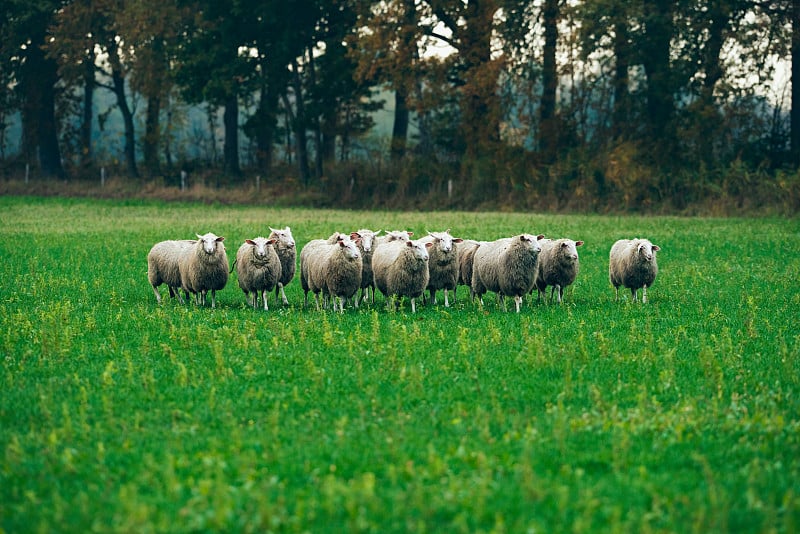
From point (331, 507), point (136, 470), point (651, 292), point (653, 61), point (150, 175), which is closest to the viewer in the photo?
point (331, 507)

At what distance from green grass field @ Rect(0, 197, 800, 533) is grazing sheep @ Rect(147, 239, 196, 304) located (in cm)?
114

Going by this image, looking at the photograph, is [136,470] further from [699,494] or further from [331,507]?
[699,494]

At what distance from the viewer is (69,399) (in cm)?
890

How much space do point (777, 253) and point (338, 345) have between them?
48.2 ft

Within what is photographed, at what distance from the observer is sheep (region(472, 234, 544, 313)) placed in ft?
50.0

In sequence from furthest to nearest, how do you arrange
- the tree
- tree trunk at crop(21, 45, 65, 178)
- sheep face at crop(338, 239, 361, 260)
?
tree trunk at crop(21, 45, 65, 178), the tree, sheep face at crop(338, 239, 361, 260)

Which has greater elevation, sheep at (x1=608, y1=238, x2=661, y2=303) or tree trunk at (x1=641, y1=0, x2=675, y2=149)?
tree trunk at (x1=641, y1=0, x2=675, y2=149)

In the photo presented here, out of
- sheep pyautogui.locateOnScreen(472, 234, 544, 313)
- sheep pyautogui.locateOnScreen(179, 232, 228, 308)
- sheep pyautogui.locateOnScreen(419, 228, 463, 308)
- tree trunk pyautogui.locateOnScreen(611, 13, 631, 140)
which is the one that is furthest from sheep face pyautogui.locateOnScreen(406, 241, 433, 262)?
tree trunk pyautogui.locateOnScreen(611, 13, 631, 140)

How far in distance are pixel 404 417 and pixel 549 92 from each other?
36887mm

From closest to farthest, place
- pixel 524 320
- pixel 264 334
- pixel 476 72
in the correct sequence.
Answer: pixel 264 334 < pixel 524 320 < pixel 476 72

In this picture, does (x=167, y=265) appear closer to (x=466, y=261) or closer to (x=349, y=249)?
(x=349, y=249)

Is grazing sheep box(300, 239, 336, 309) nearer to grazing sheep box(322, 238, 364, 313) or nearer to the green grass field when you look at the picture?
grazing sheep box(322, 238, 364, 313)

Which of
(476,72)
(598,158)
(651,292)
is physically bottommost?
(651,292)

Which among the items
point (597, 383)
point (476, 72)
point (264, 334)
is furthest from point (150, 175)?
point (597, 383)
